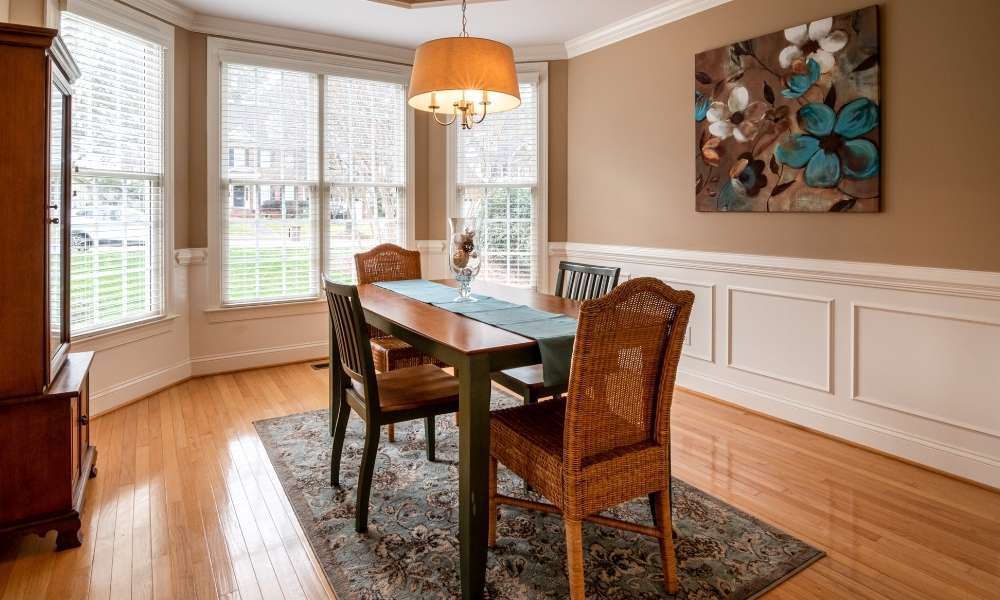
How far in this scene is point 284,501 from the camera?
2.60m

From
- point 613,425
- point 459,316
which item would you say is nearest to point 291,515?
point 459,316

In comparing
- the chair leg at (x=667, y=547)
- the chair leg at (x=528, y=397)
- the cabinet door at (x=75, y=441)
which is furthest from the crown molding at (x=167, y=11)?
the chair leg at (x=667, y=547)

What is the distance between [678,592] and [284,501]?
5.41 feet

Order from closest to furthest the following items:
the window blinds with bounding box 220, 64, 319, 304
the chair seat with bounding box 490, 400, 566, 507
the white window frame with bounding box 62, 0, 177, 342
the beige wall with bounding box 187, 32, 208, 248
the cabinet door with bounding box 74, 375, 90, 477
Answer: the chair seat with bounding box 490, 400, 566, 507 → the cabinet door with bounding box 74, 375, 90, 477 → the white window frame with bounding box 62, 0, 177, 342 → the beige wall with bounding box 187, 32, 208, 248 → the window blinds with bounding box 220, 64, 319, 304

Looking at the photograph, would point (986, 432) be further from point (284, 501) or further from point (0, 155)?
point (0, 155)

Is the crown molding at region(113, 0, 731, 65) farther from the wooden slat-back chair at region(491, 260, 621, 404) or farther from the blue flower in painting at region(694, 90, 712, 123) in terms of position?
the wooden slat-back chair at region(491, 260, 621, 404)

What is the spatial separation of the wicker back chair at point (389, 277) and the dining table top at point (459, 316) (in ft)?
0.79

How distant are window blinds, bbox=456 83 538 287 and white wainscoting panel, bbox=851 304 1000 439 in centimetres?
271

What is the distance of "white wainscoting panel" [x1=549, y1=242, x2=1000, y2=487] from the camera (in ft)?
9.18

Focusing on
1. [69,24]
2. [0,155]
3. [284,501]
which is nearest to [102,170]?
[69,24]

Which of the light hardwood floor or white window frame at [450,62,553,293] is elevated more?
white window frame at [450,62,553,293]

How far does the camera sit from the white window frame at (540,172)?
5.12m

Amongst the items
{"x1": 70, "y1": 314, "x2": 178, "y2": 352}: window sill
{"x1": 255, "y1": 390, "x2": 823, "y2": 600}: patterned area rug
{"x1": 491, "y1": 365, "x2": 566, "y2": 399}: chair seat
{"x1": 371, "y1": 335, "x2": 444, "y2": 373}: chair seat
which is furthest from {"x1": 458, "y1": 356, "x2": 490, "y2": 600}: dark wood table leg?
{"x1": 70, "y1": 314, "x2": 178, "y2": 352}: window sill

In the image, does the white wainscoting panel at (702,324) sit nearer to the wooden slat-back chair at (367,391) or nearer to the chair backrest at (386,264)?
the chair backrest at (386,264)
